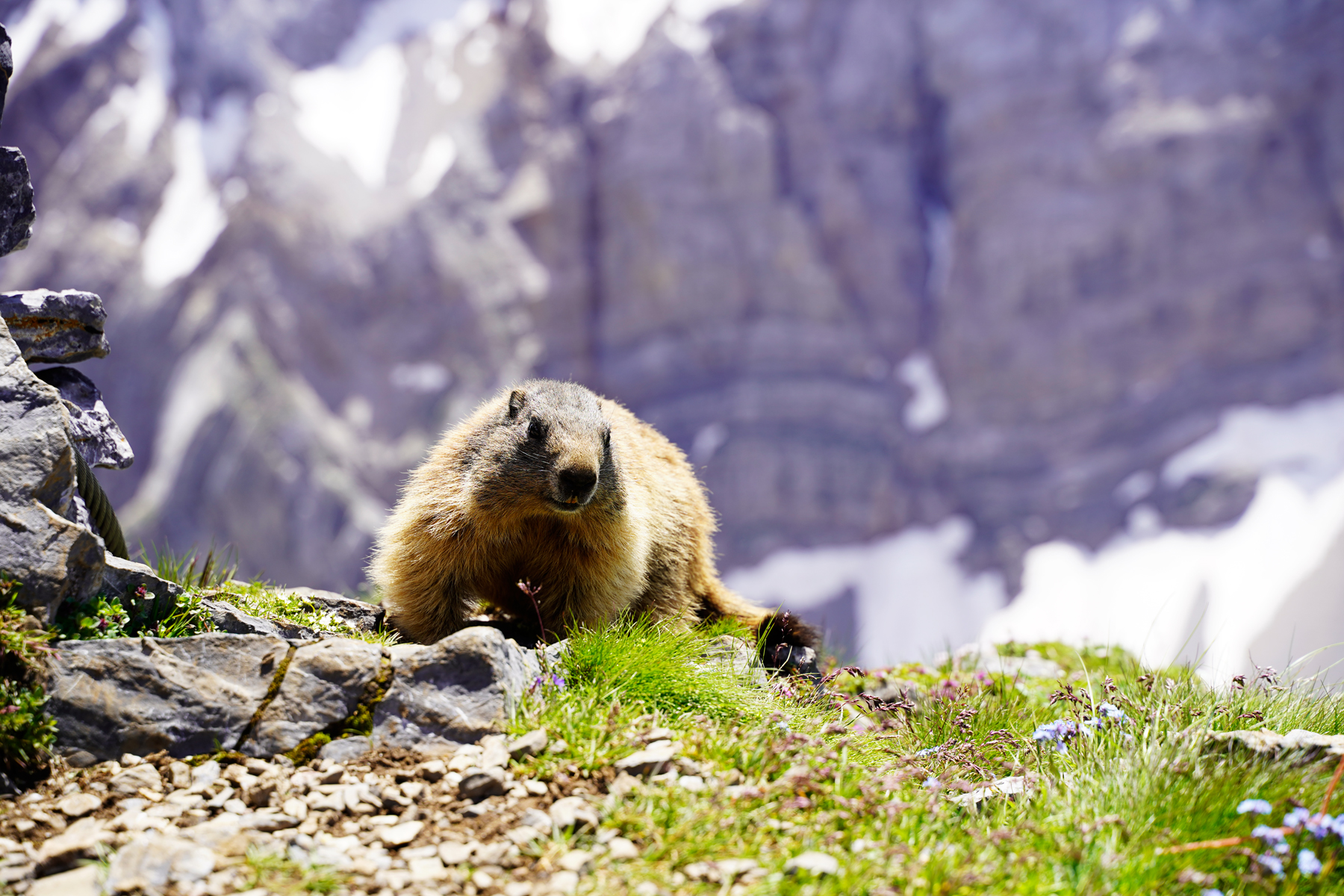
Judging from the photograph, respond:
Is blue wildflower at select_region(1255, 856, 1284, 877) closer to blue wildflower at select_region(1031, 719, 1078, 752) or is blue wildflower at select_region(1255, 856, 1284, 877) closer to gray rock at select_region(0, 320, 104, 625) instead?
blue wildflower at select_region(1031, 719, 1078, 752)

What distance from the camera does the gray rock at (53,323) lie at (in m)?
5.61

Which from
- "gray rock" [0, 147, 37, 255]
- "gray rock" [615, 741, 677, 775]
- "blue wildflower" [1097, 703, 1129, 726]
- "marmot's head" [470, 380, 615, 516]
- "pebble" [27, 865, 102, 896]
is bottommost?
"pebble" [27, 865, 102, 896]

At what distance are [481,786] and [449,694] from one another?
0.63 meters

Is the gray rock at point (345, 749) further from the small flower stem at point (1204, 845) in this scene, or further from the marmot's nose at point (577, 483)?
the small flower stem at point (1204, 845)

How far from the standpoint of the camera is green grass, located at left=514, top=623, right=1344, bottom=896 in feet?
11.9

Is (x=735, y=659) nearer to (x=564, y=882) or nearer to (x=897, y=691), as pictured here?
(x=897, y=691)

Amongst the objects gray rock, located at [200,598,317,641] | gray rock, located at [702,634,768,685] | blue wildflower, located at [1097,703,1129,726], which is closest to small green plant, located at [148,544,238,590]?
gray rock, located at [200,598,317,641]

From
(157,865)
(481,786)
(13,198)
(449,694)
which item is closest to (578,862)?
(481,786)

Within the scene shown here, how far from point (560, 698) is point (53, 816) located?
2249 millimetres

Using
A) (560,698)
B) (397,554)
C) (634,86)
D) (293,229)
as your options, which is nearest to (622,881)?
(560,698)

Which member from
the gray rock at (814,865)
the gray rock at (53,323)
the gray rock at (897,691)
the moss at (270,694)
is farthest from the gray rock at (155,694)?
the gray rock at (897,691)

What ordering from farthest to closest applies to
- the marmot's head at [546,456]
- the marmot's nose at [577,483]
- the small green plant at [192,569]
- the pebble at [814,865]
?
the small green plant at [192,569] < the marmot's head at [546,456] < the marmot's nose at [577,483] < the pebble at [814,865]

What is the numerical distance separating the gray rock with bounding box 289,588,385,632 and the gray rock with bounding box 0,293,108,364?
84.7 inches

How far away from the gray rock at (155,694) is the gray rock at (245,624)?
56 cm
